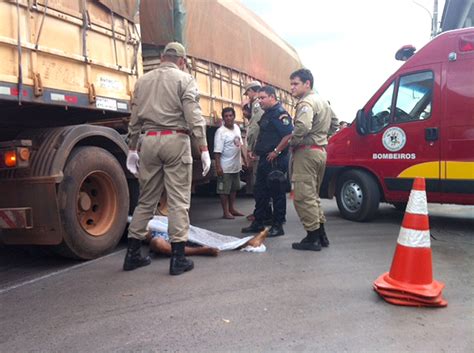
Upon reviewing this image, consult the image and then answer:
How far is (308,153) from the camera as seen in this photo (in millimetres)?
4289

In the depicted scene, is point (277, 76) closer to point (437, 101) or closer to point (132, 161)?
point (437, 101)

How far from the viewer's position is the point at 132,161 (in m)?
3.92

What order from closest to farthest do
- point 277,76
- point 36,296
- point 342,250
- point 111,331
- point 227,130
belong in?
point 111,331, point 36,296, point 342,250, point 227,130, point 277,76

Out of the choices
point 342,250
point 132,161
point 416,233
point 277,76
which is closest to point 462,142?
point 342,250

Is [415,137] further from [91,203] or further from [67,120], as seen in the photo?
[67,120]

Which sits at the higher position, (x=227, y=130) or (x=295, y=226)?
(x=227, y=130)

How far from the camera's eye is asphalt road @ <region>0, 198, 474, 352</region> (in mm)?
2389

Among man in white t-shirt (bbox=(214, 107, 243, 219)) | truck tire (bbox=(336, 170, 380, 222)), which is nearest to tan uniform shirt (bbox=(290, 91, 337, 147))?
truck tire (bbox=(336, 170, 380, 222))

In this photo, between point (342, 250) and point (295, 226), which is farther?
point (295, 226)

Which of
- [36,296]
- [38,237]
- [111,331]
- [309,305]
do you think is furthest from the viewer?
[38,237]

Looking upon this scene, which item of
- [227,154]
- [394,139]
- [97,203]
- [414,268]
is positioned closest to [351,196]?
[394,139]

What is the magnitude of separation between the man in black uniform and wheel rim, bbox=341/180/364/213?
1.32 meters

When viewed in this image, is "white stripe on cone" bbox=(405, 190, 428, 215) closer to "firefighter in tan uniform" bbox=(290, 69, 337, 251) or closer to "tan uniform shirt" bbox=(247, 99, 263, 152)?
"firefighter in tan uniform" bbox=(290, 69, 337, 251)

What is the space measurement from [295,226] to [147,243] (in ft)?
6.84
